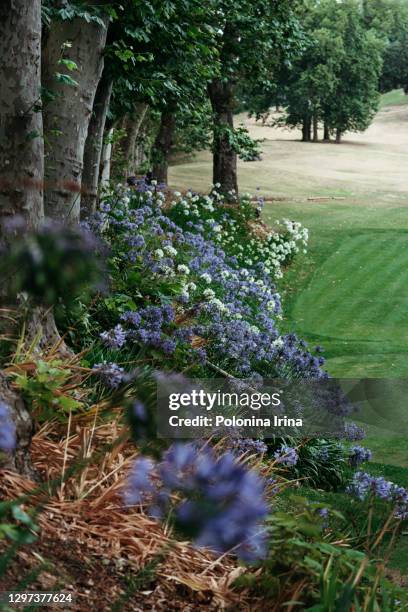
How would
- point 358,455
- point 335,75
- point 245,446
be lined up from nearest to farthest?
point 245,446 → point 358,455 → point 335,75

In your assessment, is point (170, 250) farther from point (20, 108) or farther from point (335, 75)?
point (335, 75)

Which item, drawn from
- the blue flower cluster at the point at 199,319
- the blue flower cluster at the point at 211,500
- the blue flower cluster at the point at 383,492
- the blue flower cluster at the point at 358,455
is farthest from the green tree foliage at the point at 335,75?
the blue flower cluster at the point at 211,500

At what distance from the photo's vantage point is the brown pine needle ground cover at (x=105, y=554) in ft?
8.12

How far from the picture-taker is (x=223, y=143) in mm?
19562

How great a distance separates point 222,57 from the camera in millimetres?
15078

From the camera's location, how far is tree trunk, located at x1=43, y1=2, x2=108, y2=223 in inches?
265

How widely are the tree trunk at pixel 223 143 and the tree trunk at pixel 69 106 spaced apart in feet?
37.1

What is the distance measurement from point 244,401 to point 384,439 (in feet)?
6.28

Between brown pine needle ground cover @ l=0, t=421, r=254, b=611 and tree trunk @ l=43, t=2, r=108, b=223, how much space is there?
151 inches

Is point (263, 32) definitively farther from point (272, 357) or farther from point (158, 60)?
point (272, 357)

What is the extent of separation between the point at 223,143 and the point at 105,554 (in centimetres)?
1748

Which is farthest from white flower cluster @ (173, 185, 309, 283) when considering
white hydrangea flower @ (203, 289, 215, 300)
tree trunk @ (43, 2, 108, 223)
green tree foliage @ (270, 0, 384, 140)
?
green tree foliage @ (270, 0, 384, 140)

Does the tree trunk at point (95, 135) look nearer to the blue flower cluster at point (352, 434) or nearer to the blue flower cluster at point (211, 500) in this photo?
the blue flower cluster at point (352, 434)

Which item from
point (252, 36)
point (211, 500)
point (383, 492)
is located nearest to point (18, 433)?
point (211, 500)
